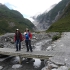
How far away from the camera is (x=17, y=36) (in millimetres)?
22891

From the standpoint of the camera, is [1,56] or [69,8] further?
[69,8]

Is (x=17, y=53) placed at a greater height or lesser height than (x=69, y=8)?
lesser

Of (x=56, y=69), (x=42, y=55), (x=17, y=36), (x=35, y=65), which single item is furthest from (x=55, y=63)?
(x=17, y=36)

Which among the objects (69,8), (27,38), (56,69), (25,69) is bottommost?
(25,69)

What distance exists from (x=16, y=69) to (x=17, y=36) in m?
4.29

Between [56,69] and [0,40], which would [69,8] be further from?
[56,69]

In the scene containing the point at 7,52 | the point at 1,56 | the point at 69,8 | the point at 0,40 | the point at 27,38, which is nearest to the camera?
the point at 27,38

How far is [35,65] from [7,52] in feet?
14.7

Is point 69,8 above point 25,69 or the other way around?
above

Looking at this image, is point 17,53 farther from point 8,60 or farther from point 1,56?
point 1,56

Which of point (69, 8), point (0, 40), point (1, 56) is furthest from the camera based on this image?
point (69, 8)

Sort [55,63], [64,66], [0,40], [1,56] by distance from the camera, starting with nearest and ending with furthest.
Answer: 1. [64,66]
2. [55,63]
3. [1,56]
4. [0,40]

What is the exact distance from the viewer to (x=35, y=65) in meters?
→ 22.4

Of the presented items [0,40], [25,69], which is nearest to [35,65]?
[25,69]
